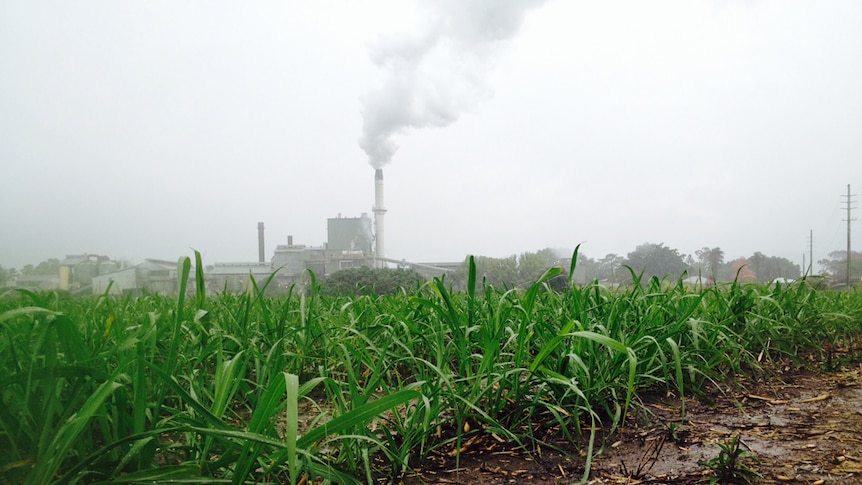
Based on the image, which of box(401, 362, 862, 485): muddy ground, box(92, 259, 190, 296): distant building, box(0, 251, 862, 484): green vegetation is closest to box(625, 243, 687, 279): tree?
box(0, 251, 862, 484): green vegetation

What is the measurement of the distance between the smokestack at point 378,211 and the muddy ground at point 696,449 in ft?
63.1

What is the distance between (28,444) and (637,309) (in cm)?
147

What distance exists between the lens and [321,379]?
2.47 ft

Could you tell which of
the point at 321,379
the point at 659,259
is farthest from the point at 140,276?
the point at 659,259

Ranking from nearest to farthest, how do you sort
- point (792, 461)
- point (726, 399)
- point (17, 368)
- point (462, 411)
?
point (17, 368)
point (792, 461)
point (462, 411)
point (726, 399)

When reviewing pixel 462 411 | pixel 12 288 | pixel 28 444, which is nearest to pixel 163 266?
pixel 12 288

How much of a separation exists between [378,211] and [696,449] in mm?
21009

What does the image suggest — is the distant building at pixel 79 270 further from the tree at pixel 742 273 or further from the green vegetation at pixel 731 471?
the tree at pixel 742 273

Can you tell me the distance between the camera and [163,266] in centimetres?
98

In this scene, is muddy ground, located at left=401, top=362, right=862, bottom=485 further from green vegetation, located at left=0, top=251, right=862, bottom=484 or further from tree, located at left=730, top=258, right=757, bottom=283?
tree, located at left=730, top=258, right=757, bottom=283

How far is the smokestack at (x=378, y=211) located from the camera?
69.4 ft

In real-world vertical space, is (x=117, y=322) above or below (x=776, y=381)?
above

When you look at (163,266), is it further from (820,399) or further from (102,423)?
(820,399)

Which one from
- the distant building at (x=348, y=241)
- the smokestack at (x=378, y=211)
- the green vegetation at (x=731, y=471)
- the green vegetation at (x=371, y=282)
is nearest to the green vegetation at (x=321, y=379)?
the green vegetation at (x=731, y=471)
